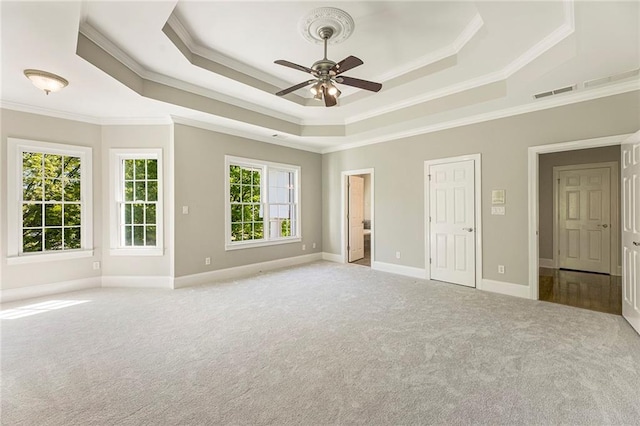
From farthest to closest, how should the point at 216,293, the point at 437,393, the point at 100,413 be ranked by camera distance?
1. the point at 216,293
2. the point at 437,393
3. the point at 100,413

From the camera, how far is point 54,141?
4.26 metres

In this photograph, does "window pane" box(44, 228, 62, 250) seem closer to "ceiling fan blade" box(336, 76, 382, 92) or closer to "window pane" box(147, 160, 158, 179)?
"window pane" box(147, 160, 158, 179)

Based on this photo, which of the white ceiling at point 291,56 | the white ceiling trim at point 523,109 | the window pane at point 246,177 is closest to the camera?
the white ceiling at point 291,56

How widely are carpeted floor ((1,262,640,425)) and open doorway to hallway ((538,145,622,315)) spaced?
2582mm

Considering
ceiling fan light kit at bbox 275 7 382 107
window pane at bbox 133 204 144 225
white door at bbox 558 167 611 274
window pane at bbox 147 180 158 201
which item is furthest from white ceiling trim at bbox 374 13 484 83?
white door at bbox 558 167 611 274

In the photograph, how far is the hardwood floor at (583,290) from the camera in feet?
12.3

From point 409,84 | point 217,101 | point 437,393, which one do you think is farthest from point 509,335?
point 217,101

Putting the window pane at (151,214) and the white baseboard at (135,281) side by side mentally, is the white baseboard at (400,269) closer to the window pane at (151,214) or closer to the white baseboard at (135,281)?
the white baseboard at (135,281)

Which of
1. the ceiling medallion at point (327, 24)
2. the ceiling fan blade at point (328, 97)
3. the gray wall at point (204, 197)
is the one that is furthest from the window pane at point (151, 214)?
the ceiling medallion at point (327, 24)

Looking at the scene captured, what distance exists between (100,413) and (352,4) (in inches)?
149

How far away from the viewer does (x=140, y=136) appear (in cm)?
467

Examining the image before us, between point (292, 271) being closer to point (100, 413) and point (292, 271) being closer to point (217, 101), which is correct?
point (217, 101)

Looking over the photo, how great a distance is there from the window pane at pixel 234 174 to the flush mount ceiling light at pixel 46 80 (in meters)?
2.58

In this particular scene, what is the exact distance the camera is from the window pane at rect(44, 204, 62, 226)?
4266 mm
